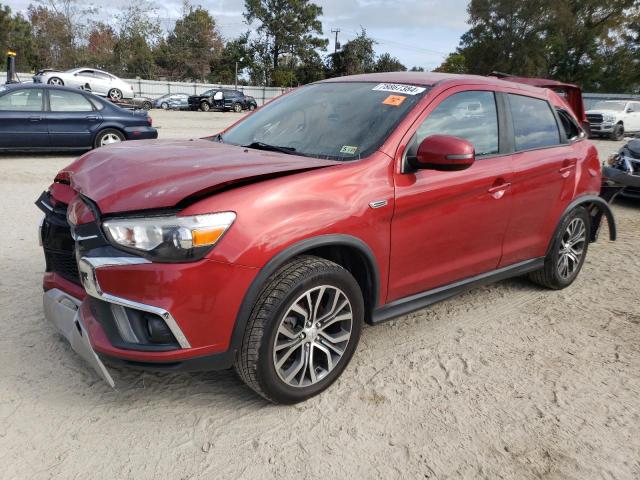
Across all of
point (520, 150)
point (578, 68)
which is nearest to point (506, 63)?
point (578, 68)

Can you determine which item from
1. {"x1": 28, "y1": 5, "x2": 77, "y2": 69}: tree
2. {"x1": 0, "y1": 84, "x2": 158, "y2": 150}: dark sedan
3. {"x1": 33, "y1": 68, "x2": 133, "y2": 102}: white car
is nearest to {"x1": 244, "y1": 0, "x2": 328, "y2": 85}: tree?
{"x1": 28, "y1": 5, "x2": 77, "y2": 69}: tree

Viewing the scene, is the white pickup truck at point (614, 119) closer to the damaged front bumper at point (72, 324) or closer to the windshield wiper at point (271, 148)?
the windshield wiper at point (271, 148)

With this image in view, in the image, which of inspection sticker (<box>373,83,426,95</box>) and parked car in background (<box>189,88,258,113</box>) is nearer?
inspection sticker (<box>373,83,426,95</box>)

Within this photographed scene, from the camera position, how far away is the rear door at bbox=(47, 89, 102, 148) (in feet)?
32.2

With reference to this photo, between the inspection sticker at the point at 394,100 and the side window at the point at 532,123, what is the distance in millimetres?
1043

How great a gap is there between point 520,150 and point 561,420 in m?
1.89

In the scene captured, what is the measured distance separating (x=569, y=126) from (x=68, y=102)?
9.07m

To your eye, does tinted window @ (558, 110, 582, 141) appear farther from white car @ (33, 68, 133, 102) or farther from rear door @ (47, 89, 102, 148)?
white car @ (33, 68, 133, 102)

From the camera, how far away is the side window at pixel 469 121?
317 cm

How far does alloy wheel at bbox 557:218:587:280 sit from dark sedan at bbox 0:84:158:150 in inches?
346

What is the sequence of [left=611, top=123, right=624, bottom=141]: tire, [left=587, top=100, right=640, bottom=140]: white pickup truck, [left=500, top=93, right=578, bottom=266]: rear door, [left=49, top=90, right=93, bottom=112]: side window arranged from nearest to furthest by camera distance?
[left=500, top=93, right=578, bottom=266]: rear door < [left=49, top=90, right=93, bottom=112]: side window < [left=587, top=100, right=640, bottom=140]: white pickup truck < [left=611, top=123, right=624, bottom=141]: tire

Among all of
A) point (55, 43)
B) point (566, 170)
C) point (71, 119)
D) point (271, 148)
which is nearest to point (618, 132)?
point (566, 170)

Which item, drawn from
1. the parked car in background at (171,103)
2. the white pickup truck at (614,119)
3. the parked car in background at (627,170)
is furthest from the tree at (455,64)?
the parked car in background at (627,170)

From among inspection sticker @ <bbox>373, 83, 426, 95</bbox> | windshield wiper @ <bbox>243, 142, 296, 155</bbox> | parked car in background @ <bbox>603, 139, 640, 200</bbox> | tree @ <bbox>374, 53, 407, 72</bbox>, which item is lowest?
parked car in background @ <bbox>603, 139, 640, 200</bbox>
